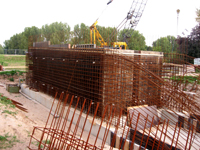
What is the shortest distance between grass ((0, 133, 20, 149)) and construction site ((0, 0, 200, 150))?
56cm

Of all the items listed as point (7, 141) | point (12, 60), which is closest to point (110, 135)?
point (7, 141)

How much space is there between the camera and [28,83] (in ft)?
53.4

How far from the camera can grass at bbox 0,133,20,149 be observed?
17.7ft

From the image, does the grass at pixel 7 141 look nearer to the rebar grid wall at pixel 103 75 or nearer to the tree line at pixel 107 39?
the rebar grid wall at pixel 103 75

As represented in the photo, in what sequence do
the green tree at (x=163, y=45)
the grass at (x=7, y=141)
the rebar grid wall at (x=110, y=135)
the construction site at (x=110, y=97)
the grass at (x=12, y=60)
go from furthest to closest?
the grass at (x=12, y=60)
the green tree at (x=163, y=45)
the construction site at (x=110, y=97)
the grass at (x=7, y=141)
the rebar grid wall at (x=110, y=135)

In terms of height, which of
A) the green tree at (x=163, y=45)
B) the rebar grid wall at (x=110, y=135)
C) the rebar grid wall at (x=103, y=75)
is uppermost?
the green tree at (x=163, y=45)

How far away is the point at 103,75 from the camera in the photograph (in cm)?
834

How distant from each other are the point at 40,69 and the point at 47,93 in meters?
2.23

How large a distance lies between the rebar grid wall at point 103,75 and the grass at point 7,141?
3.71 metres

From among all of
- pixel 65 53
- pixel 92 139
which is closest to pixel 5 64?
pixel 65 53

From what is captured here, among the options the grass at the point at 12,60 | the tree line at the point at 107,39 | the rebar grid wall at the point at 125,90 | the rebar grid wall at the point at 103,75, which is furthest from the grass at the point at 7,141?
the grass at the point at 12,60

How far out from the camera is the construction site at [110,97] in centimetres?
668

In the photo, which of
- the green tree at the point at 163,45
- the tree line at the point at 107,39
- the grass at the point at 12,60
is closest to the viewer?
the tree line at the point at 107,39

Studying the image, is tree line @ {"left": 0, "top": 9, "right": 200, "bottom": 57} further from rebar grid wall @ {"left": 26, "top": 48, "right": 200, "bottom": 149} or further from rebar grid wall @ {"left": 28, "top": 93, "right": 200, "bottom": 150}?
rebar grid wall @ {"left": 28, "top": 93, "right": 200, "bottom": 150}
